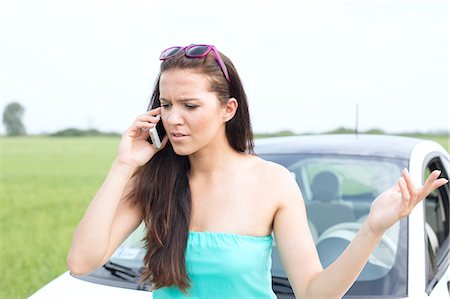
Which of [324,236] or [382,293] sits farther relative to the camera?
[324,236]

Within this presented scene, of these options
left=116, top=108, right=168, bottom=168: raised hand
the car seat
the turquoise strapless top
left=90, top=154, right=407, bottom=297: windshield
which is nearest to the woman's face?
left=116, top=108, right=168, bottom=168: raised hand

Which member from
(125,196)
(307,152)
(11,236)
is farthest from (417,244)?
(11,236)

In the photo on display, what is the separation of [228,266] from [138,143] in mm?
544

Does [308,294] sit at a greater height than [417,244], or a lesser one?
greater

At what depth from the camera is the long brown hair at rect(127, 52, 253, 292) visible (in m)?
2.15

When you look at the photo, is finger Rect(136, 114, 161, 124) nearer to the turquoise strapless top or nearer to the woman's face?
the woman's face

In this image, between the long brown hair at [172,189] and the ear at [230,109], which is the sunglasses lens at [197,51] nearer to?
the long brown hair at [172,189]

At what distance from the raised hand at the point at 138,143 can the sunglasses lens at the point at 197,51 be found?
22 cm

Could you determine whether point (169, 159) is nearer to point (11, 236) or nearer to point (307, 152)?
point (307, 152)

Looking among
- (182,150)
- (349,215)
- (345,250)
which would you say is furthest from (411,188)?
(349,215)

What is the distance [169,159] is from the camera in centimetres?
233

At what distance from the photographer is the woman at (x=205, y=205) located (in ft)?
6.79

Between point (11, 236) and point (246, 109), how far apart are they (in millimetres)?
7812

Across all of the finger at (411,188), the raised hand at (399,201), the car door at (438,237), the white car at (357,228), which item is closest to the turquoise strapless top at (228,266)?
the raised hand at (399,201)
